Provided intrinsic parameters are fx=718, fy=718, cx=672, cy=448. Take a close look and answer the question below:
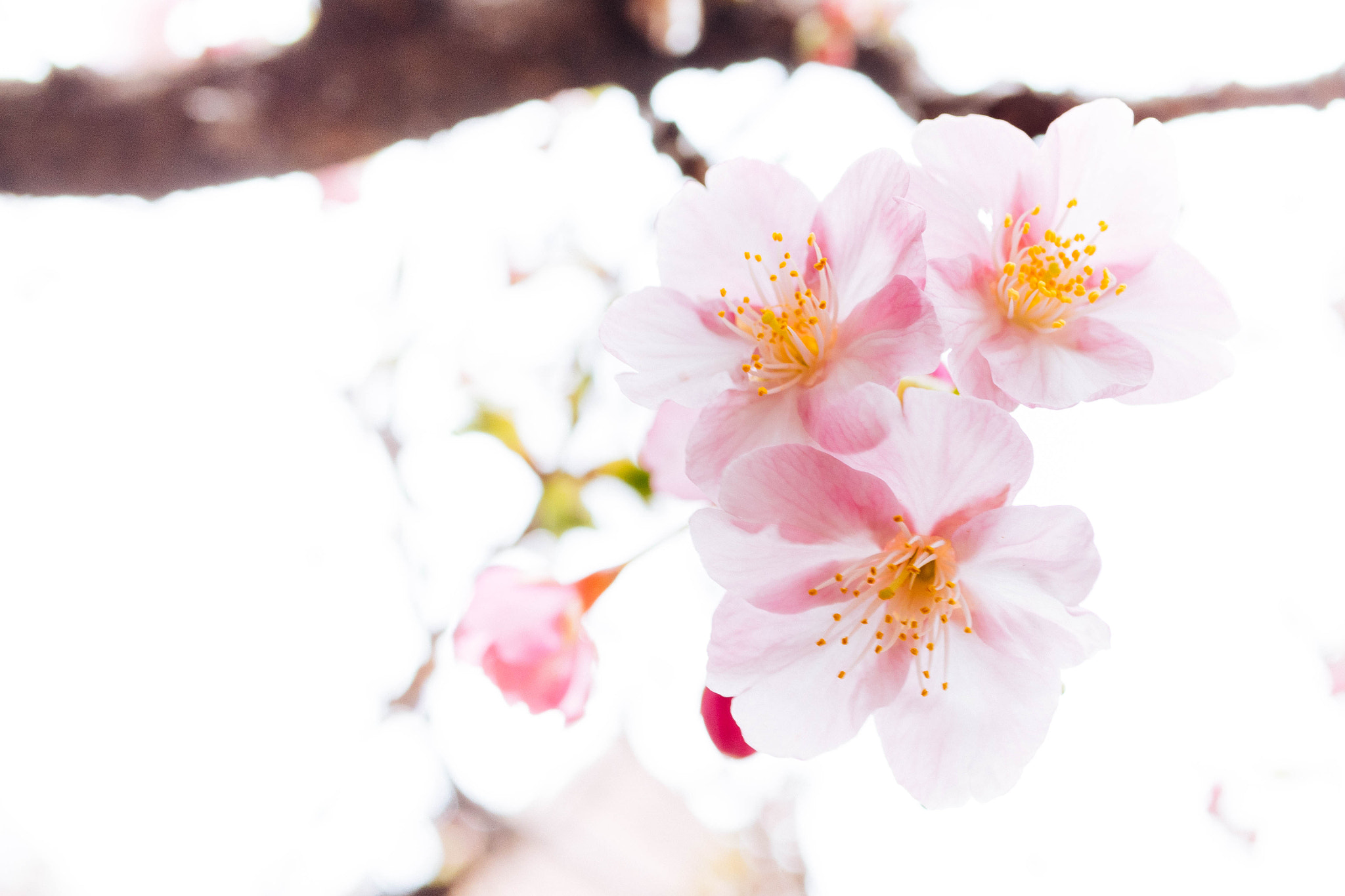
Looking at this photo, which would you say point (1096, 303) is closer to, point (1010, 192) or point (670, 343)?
point (1010, 192)

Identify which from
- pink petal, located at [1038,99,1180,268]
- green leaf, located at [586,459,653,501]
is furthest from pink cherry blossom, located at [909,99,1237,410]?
green leaf, located at [586,459,653,501]

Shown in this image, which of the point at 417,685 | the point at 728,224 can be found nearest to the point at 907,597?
the point at 728,224

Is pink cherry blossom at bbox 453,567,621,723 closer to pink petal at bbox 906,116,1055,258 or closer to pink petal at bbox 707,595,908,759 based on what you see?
pink petal at bbox 707,595,908,759

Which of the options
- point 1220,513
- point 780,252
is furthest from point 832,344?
point 1220,513

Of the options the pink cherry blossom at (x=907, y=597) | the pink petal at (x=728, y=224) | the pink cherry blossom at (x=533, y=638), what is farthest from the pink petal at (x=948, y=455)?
the pink cherry blossom at (x=533, y=638)

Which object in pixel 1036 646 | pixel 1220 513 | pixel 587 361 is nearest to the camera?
pixel 1036 646

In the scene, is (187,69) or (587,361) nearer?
(187,69)
